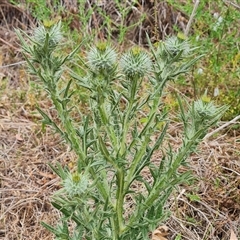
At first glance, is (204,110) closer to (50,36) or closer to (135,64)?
(135,64)

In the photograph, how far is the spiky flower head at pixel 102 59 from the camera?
178 cm

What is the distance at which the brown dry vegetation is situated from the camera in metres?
3.15

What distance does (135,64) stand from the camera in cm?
179

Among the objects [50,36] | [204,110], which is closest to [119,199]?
[204,110]

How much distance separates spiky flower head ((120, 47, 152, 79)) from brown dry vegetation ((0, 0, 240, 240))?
1.34 metres

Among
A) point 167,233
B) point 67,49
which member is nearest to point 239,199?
point 167,233

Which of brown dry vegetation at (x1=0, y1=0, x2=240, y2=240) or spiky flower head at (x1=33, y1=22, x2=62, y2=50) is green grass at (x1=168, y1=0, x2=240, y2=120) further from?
spiky flower head at (x1=33, y1=22, x2=62, y2=50)

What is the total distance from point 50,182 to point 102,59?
69.0 inches

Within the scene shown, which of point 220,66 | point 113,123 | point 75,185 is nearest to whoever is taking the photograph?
point 75,185

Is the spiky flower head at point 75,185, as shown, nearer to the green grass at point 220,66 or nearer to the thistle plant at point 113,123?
the thistle plant at point 113,123

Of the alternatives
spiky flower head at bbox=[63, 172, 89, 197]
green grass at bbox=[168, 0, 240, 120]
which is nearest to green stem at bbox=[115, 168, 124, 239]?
spiky flower head at bbox=[63, 172, 89, 197]

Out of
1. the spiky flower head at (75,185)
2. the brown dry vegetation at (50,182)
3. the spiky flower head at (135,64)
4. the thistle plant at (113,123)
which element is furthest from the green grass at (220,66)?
the spiky flower head at (75,185)

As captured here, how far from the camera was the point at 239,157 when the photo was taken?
3.51 meters

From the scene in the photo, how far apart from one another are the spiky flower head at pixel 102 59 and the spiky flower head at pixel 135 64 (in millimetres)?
39
